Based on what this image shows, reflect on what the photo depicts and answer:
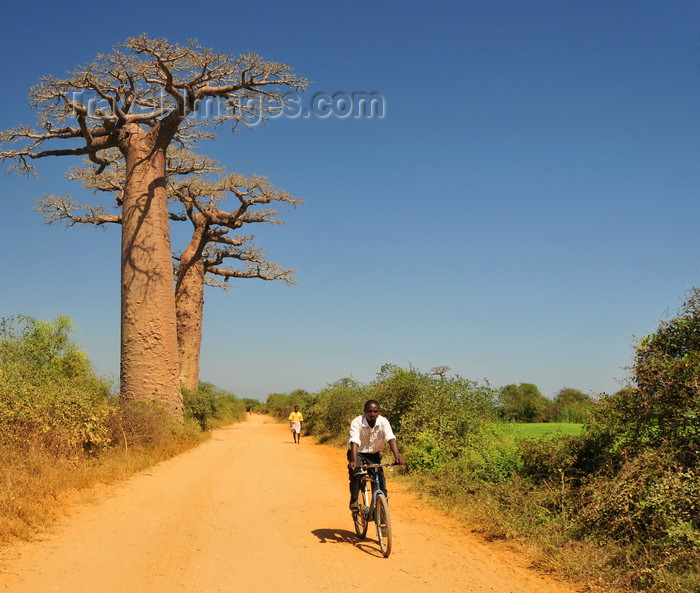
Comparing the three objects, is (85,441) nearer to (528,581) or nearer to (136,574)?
(136,574)

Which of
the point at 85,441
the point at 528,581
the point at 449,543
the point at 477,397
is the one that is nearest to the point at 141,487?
the point at 85,441

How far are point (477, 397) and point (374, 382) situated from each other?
445 centimetres

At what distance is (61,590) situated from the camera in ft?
12.2

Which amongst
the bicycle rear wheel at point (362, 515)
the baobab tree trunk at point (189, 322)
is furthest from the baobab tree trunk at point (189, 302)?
the bicycle rear wheel at point (362, 515)

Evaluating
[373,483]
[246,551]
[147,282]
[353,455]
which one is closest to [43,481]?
[246,551]

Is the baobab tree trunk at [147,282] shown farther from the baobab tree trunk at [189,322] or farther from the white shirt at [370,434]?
the white shirt at [370,434]

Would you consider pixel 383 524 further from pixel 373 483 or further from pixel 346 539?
pixel 346 539

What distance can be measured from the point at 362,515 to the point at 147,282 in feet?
29.0

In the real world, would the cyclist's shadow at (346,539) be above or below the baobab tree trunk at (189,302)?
below

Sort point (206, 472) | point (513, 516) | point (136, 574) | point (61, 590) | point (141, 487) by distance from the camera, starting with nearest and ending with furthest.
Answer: point (61, 590) → point (136, 574) → point (513, 516) → point (141, 487) → point (206, 472)

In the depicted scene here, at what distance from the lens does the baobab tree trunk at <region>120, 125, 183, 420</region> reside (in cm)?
1212

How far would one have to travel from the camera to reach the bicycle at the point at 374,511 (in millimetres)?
4555

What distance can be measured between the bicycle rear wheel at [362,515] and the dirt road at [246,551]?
0.39ft

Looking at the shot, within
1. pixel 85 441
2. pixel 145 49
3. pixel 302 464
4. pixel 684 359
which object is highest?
pixel 145 49
